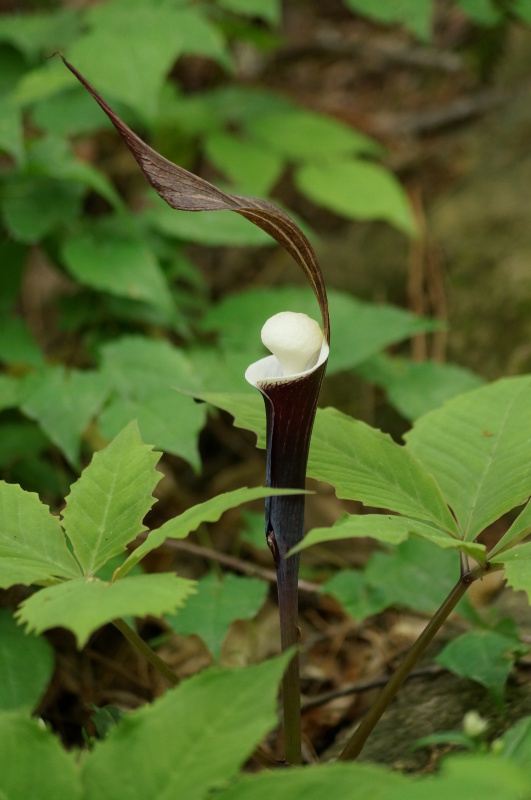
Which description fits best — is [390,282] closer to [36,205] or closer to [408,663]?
[36,205]

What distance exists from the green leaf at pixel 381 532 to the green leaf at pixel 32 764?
358mm

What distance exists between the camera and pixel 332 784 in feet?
2.60

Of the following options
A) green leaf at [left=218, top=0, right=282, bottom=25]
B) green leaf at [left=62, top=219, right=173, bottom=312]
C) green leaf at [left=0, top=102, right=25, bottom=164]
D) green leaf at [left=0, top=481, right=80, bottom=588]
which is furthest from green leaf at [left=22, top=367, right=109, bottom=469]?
green leaf at [left=218, top=0, right=282, bottom=25]

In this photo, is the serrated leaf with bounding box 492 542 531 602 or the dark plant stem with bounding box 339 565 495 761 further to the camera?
the dark plant stem with bounding box 339 565 495 761

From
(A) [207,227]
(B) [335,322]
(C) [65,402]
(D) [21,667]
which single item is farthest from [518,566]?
(A) [207,227]

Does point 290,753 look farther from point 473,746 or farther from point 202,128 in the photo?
point 202,128

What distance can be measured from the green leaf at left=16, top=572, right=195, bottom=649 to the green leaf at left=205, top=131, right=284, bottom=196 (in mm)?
2535

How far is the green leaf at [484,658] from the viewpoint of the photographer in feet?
5.03

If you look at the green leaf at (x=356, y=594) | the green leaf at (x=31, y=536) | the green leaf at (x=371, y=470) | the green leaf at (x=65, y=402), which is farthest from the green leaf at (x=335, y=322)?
the green leaf at (x=31, y=536)

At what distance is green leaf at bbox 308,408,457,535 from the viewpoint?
1226 mm

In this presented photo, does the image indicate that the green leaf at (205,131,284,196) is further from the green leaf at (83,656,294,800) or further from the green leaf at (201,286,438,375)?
the green leaf at (83,656,294,800)

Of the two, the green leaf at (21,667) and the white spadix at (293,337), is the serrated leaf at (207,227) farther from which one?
the white spadix at (293,337)

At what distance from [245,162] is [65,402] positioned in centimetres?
168

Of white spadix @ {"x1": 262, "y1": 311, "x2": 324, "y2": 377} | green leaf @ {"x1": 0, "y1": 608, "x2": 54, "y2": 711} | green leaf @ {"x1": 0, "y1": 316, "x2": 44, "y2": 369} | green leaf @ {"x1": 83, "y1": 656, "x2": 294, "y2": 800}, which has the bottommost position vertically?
green leaf @ {"x1": 0, "y1": 608, "x2": 54, "y2": 711}
